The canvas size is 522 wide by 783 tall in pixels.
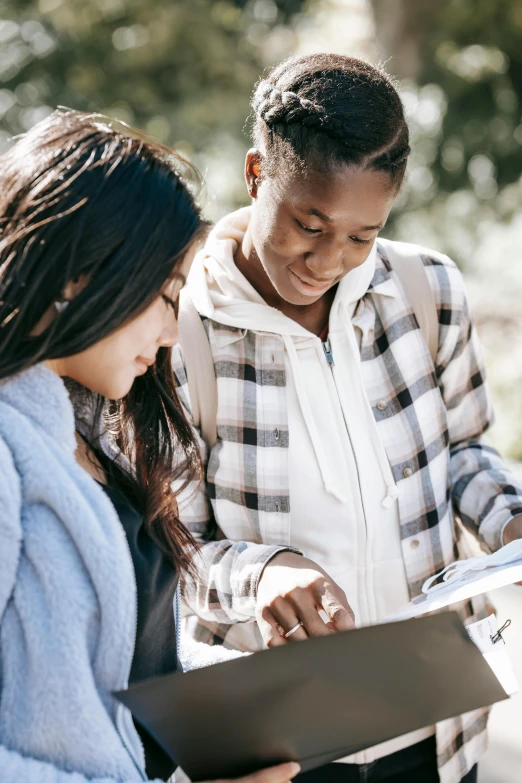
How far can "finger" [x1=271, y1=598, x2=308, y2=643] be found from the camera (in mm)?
1452

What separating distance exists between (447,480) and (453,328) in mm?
320

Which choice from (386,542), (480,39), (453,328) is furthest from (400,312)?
(480,39)

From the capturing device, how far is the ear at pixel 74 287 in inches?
44.3

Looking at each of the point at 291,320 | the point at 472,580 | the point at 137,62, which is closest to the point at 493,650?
the point at 472,580

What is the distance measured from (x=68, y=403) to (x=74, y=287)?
0.51 ft

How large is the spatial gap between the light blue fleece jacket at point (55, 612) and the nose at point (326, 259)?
665 millimetres

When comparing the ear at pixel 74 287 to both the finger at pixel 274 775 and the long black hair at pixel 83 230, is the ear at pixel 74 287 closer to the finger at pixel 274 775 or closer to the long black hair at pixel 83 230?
the long black hair at pixel 83 230

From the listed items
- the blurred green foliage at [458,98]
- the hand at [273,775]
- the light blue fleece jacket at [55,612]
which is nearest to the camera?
the light blue fleece jacket at [55,612]

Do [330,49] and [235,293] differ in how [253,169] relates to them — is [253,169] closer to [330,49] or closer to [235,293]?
[235,293]

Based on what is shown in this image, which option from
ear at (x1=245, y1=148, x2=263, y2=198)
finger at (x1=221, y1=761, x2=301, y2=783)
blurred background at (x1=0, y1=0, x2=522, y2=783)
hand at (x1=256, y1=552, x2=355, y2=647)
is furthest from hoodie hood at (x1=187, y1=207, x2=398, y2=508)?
blurred background at (x1=0, y1=0, x2=522, y2=783)

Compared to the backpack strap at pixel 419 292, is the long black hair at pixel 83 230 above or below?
above

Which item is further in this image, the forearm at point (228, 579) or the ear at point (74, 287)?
the forearm at point (228, 579)

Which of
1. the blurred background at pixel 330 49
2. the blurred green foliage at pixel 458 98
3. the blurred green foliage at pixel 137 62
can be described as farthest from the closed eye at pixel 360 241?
the blurred green foliage at pixel 137 62

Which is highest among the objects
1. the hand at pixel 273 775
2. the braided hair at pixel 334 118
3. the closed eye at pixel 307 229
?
the braided hair at pixel 334 118
